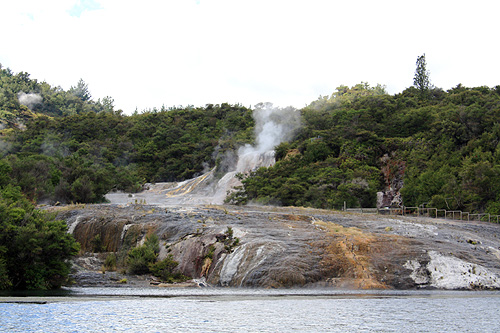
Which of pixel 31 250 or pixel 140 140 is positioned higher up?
pixel 140 140

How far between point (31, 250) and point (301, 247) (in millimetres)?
17172

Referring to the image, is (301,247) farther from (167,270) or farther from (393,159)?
(393,159)

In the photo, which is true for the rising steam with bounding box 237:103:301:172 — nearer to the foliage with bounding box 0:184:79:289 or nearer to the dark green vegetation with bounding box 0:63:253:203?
the dark green vegetation with bounding box 0:63:253:203

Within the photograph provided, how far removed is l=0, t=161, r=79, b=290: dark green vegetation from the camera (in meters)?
32.7

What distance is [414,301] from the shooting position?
30.3 metres

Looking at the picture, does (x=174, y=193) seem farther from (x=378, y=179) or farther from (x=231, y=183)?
(x=378, y=179)

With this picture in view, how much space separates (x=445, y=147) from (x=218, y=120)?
7103 centimetres

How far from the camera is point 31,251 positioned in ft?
108

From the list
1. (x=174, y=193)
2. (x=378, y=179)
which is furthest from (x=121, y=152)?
(x=378, y=179)

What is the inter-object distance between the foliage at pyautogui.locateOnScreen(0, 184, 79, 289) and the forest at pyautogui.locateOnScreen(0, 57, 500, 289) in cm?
13

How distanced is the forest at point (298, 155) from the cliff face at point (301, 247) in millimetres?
8239

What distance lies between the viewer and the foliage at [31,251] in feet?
107

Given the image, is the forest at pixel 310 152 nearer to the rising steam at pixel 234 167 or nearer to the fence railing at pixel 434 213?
the fence railing at pixel 434 213

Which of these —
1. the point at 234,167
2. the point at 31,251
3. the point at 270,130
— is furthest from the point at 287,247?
the point at 270,130
